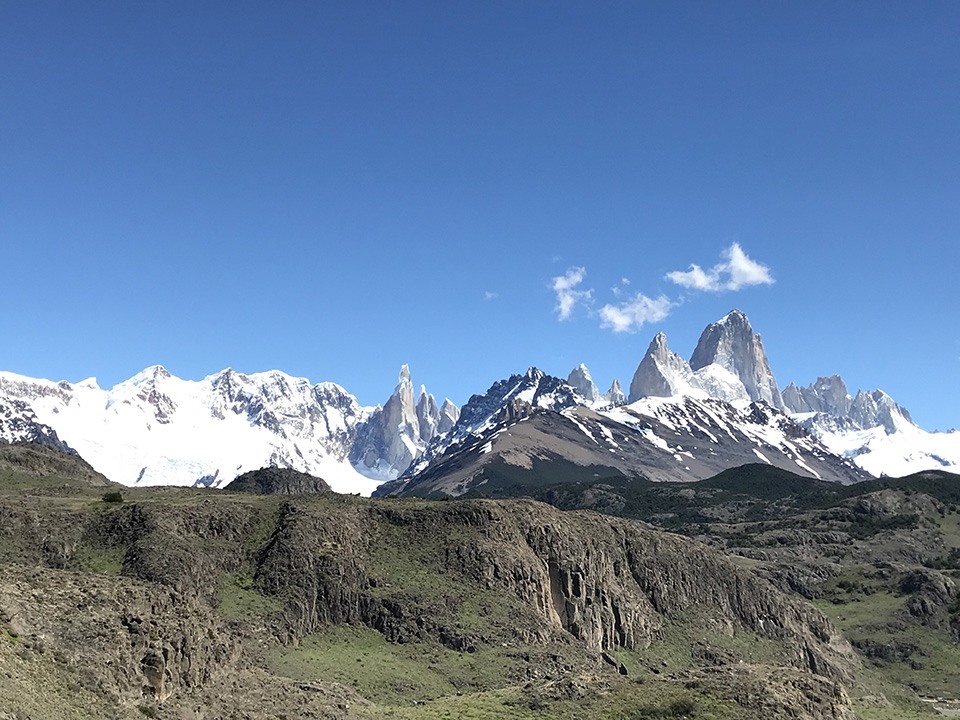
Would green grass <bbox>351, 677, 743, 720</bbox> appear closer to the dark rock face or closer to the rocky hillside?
the rocky hillside

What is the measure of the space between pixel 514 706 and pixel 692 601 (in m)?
87.4

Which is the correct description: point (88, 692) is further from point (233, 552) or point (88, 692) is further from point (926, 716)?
point (926, 716)

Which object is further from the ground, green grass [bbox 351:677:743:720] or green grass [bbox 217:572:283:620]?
green grass [bbox 217:572:283:620]

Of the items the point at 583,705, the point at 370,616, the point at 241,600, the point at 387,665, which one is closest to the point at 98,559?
the point at 241,600

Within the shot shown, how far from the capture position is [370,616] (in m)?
152

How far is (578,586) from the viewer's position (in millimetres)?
171250

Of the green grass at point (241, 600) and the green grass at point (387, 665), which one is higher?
the green grass at point (241, 600)

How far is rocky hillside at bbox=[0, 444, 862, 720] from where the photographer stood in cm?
8750

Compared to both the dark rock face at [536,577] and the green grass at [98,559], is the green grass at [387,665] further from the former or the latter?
the green grass at [98,559]

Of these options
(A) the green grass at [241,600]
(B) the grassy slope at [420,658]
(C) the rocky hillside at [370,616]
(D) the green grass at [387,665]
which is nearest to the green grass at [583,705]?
(B) the grassy slope at [420,658]

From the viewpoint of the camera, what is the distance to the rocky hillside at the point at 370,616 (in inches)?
3445

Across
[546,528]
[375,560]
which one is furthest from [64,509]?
[546,528]

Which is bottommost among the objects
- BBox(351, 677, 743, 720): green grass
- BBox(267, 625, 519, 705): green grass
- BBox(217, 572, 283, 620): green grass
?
BBox(351, 677, 743, 720): green grass

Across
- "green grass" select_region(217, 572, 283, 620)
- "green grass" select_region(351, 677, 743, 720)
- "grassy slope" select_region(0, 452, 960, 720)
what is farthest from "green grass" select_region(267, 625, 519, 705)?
"green grass" select_region(351, 677, 743, 720)
